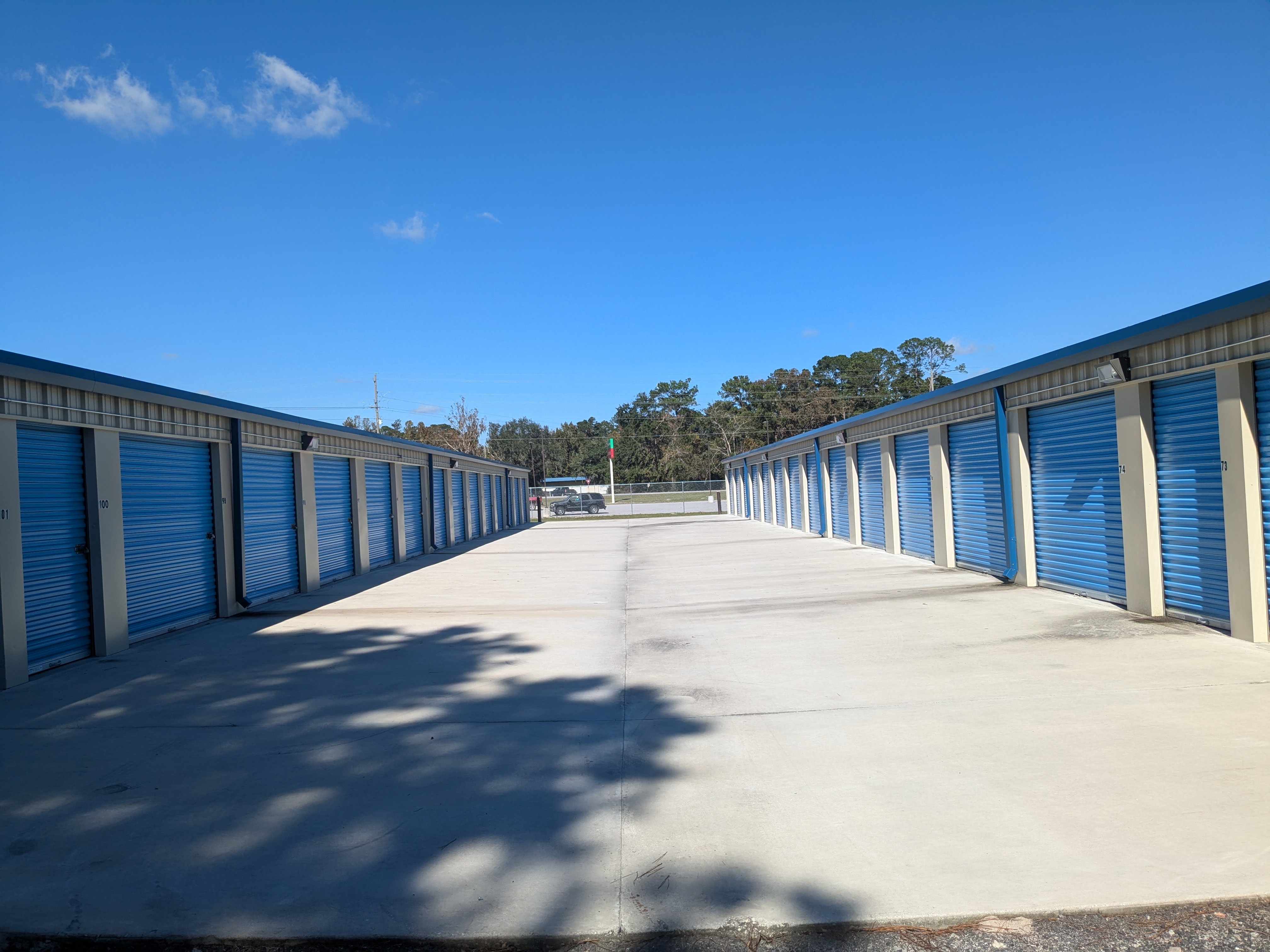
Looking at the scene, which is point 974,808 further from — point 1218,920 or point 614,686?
point 614,686

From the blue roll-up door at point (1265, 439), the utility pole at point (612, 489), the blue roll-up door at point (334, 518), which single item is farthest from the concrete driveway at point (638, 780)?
the utility pole at point (612, 489)

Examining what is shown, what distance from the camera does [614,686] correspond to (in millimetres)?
6793

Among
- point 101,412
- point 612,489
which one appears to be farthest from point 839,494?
point 612,489

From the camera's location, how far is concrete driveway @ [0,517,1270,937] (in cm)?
334

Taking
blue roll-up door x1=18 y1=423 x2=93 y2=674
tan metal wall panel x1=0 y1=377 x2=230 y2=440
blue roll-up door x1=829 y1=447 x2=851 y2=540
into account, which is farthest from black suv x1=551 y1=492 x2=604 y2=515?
Result: blue roll-up door x1=18 y1=423 x2=93 y2=674

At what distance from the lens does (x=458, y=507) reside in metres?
27.4

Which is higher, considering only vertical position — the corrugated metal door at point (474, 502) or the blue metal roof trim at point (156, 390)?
the blue metal roof trim at point (156, 390)

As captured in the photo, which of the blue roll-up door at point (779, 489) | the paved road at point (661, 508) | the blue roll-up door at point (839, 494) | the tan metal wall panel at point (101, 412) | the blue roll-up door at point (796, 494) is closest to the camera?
the tan metal wall panel at point (101, 412)

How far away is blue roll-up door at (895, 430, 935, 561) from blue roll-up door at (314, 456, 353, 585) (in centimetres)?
1202

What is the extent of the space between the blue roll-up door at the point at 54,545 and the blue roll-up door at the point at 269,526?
10.8 ft

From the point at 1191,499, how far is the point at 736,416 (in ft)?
232

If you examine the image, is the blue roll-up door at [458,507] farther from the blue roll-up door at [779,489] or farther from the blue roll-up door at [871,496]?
the blue roll-up door at [871,496]

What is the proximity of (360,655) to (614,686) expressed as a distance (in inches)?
127

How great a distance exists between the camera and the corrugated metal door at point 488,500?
32.3 metres
